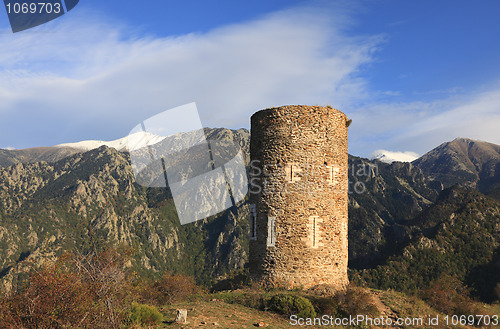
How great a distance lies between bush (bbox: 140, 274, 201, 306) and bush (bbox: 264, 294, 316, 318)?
4418 millimetres

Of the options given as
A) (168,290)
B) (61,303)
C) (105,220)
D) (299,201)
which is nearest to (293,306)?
(299,201)

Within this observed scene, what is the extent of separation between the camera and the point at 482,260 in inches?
2082

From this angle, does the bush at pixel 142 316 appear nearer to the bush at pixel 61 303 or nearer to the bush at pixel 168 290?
the bush at pixel 61 303

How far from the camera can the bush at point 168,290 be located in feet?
49.4

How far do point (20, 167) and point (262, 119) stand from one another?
5234 inches

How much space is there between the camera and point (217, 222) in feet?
391

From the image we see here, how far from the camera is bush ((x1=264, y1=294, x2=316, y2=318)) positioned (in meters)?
12.3

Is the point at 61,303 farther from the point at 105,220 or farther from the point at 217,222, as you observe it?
the point at 217,222

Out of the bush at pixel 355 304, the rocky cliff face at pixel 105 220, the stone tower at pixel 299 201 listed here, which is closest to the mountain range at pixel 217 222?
the rocky cliff face at pixel 105 220

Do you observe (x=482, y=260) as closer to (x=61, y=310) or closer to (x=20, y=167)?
(x=61, y=310)

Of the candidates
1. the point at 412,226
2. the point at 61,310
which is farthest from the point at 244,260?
the point at 61,310

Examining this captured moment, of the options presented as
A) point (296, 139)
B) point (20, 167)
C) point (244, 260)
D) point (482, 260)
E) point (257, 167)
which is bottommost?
point (244, 260)

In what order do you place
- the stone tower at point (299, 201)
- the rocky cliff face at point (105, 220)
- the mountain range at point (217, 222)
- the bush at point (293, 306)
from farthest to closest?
1. the rocky cliff face at point (105, 220)
2. the mountain range at point (217, 222)
3. the stone tower at point (299, 201)
4. the bush at point (293, 306)

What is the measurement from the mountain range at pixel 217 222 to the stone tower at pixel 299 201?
4217 centimetres
